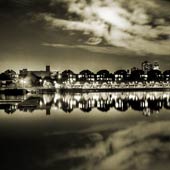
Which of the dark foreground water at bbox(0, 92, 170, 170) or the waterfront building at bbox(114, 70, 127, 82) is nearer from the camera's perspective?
the dark foreground water at bbox(0, 92, 170, 170)

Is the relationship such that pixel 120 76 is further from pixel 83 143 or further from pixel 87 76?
pixel 83 143

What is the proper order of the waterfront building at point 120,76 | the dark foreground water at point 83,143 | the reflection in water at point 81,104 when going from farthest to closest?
the waterfront building at point 120,76, the reflection in water at point 81,104, the dark foreground water at point 83,143

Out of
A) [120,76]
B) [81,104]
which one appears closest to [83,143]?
[81,104]

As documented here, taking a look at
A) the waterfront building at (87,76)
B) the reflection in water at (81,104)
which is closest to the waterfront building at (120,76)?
the waterfront building at (87,76)

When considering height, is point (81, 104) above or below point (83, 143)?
above

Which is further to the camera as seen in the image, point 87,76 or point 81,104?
point 87,76

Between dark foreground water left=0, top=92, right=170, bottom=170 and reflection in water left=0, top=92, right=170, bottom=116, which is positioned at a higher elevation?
reflection in water left=0, top=92, right=170, bottom=116

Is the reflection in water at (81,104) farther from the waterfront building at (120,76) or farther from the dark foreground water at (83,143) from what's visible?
the waterfront building at (120,76)

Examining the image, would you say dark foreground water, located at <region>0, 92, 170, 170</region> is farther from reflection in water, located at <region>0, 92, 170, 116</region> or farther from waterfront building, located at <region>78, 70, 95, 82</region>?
waterfront building, located at <region>78, 70, 95, 82</region>

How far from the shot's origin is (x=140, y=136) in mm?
15453

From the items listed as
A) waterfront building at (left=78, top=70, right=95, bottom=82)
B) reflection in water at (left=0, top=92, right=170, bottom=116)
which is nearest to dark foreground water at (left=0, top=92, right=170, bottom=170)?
reflection in water at (left=0, top=92, right=170, bottom=116)

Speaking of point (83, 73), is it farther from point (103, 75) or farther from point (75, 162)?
point (75, 162)

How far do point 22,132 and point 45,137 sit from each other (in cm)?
160

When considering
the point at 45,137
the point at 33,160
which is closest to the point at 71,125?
the point at 45,137
